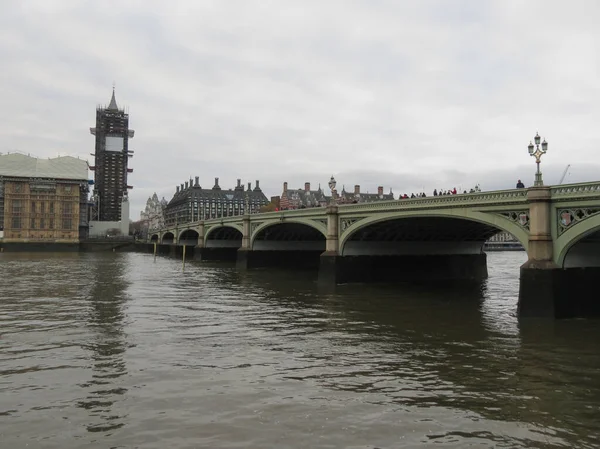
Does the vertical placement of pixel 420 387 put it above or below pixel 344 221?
below

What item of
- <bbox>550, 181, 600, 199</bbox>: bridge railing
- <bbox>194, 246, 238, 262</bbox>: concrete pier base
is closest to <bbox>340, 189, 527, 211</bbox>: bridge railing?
<bbox>550, 181, 600, 199</bbox>: bridge railing

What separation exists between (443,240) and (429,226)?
21.0 ft

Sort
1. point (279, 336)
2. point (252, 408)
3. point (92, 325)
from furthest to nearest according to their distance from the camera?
1. point (92, 325)
2. point (279, 336)
3. point (252, 408)

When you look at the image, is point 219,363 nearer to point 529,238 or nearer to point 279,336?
point 279,336

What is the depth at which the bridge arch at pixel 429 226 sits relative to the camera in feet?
77.5

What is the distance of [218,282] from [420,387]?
86.9 ft

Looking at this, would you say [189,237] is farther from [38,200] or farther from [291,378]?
[291,378]

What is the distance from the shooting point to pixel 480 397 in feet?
34.5

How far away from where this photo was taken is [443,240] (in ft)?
130

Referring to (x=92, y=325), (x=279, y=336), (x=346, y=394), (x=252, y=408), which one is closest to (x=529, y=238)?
(x=279, y=336)

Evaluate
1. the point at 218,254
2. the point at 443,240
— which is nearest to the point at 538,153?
the point at 443,240

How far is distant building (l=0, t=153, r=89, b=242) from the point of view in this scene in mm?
103875

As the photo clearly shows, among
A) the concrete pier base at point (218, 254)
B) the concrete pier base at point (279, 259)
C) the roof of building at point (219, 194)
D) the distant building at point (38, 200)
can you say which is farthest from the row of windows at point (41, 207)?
the concrete pier base at point (279, 259)

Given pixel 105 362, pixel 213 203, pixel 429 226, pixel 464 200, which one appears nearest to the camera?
pixel 105 362
